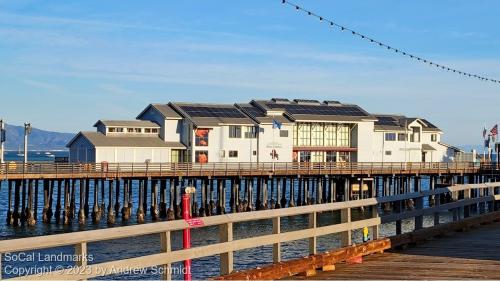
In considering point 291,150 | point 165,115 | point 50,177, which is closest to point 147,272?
point 50,177

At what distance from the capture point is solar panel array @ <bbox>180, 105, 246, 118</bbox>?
232 ft

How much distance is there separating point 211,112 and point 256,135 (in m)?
4.41

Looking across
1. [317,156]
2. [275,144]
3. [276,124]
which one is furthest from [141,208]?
[317,156]

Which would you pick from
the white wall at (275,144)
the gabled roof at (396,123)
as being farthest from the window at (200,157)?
the gabled roof at (396,123)

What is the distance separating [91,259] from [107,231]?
86.0 ft

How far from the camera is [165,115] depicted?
68625 mm

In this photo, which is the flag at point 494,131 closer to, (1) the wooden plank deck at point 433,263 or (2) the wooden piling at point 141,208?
(2) the wooden piling at point 141,208

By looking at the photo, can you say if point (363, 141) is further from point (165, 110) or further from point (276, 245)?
point (276, 245)

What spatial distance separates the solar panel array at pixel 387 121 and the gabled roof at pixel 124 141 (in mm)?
23264

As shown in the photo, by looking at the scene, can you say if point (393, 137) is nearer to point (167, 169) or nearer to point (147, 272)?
point (167, 169)

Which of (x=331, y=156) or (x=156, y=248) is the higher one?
(x=331, y=156)

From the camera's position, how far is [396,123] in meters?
83.1

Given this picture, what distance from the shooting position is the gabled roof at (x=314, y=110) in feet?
248

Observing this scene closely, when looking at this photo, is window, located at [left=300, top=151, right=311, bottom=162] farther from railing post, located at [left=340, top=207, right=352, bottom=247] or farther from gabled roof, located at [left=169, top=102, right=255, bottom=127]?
railing post, located at [left=340, top=207, right=352, bottom=247]
